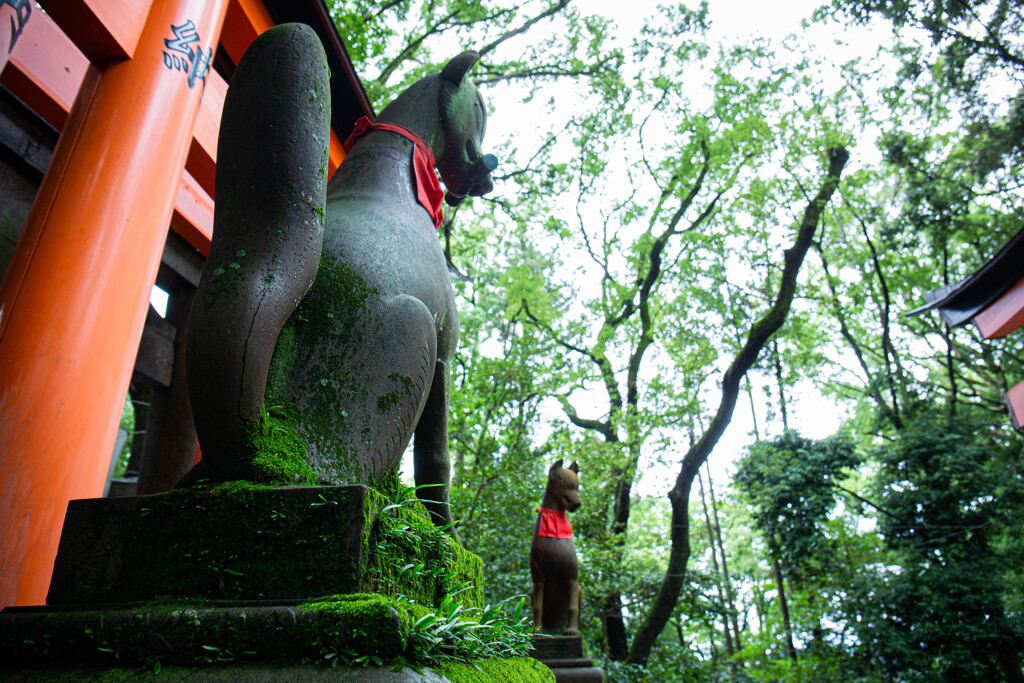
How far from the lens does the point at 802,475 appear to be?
1184cm

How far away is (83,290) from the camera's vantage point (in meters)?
2.40

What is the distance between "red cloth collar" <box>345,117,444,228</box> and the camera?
195cm

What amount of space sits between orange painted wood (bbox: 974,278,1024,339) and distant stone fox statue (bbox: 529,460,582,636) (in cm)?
735

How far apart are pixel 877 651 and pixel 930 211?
7584mm

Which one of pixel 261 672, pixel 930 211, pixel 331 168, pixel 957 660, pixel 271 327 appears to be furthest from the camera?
pixel 930 211

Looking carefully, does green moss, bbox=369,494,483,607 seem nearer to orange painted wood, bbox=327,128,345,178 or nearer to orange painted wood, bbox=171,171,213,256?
orange painted wood, bbox=327,128,345,178

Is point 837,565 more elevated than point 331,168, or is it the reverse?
point 331,168

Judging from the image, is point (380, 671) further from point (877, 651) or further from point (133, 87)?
point (877, 651)

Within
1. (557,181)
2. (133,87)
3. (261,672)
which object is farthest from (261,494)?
(557,181)

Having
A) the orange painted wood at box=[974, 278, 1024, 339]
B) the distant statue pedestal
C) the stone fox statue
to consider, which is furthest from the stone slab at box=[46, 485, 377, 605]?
the orange painted wood at box=[974, 278, 1024, 339]

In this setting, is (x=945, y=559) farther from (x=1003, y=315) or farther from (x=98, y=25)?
(x=98, y=25)

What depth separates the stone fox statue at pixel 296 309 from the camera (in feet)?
4.13

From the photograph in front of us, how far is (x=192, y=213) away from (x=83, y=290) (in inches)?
107

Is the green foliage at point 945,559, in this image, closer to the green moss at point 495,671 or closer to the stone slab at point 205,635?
the green moss at point 495,671
